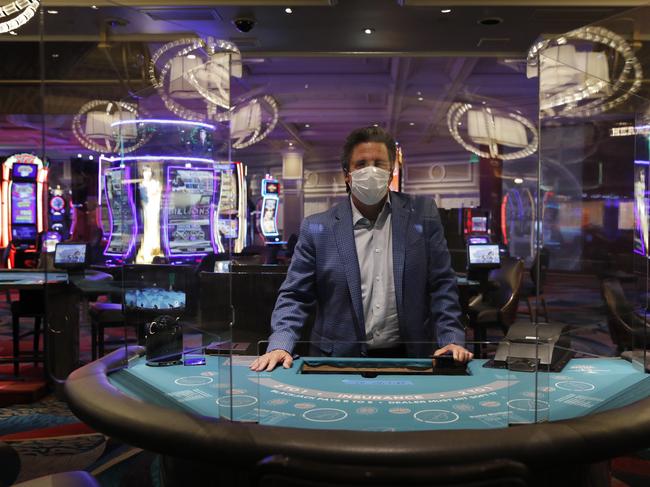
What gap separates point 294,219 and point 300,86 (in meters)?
5.49

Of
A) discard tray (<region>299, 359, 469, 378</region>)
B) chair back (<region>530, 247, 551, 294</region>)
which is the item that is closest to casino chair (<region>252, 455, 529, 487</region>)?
chair back (<region>530, 247, 551, 294</region>)

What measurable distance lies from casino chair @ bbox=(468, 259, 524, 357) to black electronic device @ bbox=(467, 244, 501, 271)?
0.16 m

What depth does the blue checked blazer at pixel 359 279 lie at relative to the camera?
194 centimetres

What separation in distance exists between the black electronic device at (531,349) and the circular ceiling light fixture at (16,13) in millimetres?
4109

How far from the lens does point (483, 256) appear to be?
5.37 meters

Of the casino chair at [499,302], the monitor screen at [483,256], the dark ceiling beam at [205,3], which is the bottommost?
the casino chair at [499,302]

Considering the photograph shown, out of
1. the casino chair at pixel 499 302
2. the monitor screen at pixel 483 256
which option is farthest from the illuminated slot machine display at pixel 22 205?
the casino chair at pixel 499 302

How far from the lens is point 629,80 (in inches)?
102

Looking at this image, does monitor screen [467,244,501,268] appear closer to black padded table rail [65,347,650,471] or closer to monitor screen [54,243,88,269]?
monitor screen [54,243,88,269]

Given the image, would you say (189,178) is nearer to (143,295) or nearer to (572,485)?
(143,295)

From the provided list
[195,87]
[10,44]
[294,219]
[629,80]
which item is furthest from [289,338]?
[294,219]

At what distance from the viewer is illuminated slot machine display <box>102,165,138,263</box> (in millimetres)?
5859

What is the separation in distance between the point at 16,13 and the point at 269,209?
23.9 feet

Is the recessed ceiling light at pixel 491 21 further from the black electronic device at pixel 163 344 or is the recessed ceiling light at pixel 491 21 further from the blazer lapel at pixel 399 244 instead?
the black electronic device at pixel 163 344
